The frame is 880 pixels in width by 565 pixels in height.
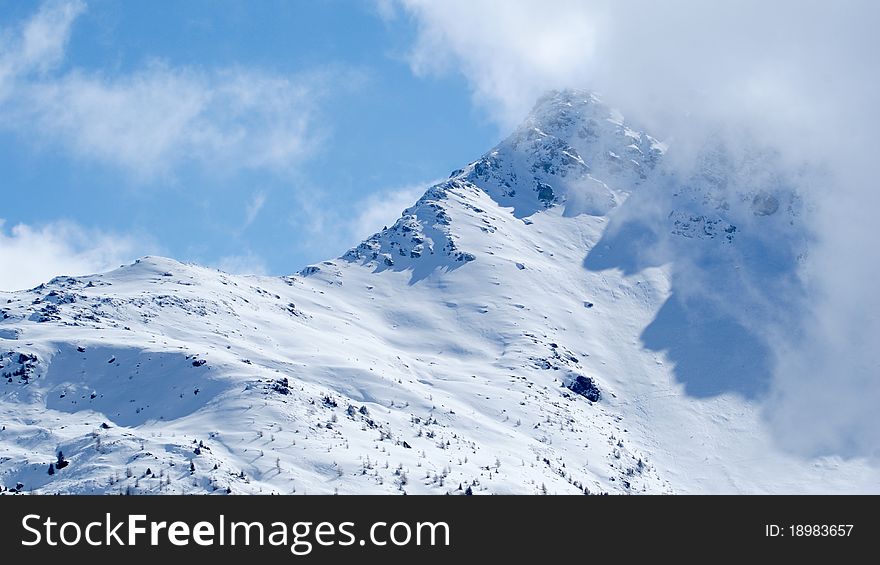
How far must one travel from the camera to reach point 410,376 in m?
134

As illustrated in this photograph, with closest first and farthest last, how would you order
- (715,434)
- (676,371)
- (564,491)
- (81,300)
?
(564,491) < (81,300) < (715,434) < (676,371)

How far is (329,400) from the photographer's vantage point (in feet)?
356

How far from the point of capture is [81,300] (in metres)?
133

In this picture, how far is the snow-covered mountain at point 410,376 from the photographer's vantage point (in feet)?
298

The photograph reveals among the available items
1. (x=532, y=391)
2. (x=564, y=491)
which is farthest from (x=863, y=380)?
(x=564, y=491)

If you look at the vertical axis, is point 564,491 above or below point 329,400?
below

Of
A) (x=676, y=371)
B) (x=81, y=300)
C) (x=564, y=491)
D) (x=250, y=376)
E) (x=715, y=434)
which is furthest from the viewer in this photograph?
(x=676, y=371)

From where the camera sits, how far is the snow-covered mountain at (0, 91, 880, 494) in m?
90.9
